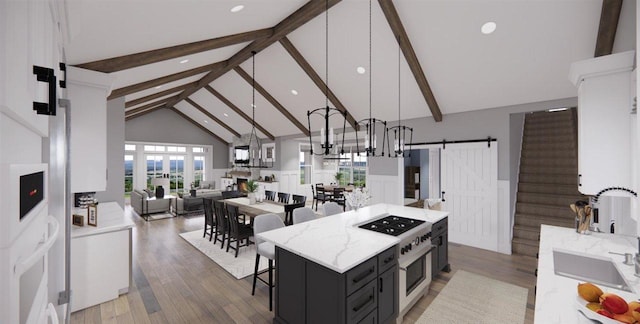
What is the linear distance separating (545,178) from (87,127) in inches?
315

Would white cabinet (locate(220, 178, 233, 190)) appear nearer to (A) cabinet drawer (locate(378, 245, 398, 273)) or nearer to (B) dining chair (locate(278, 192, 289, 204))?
(B) dining chair (locate(278, 192, 289, 204))

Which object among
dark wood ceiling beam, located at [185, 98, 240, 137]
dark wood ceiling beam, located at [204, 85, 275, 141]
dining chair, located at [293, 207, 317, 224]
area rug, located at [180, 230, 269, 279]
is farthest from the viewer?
dark wood ceiling beam, located at [185, 98, 240, 137]

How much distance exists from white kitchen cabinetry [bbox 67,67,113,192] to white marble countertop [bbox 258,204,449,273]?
1.93m

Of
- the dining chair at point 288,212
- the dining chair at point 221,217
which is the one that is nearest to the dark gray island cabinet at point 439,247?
the dining chair at point 288,212

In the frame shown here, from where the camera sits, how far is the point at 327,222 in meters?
3.21

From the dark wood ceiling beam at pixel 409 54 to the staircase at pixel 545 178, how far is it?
8.22 feet

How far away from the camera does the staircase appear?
193 inches

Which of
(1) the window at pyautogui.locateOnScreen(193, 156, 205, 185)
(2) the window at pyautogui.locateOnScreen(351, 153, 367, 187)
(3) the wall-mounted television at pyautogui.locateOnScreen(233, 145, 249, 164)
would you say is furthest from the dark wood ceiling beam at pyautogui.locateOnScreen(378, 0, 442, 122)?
(1) the window at pyautogui.locateOnScreen(193, 156, 205, 185)

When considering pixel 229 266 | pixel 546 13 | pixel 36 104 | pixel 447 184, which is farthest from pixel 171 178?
pixel 546 13

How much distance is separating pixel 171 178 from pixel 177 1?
1037 cm

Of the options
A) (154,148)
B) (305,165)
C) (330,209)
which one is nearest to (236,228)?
(330,209)

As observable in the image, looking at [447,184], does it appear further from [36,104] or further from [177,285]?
[36,104]

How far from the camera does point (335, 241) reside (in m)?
2.49

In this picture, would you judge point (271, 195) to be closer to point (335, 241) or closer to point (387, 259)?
point (335, 241)
